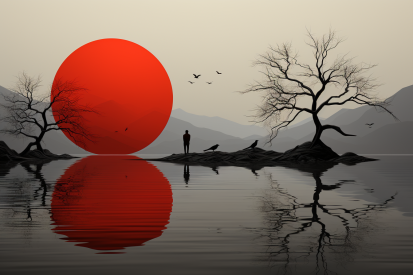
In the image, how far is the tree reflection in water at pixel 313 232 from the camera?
18.4 ft

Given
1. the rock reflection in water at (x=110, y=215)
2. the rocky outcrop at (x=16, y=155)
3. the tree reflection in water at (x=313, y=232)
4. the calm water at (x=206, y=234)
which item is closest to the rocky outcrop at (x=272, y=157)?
the rocky outcrop at (x=16, y=155)

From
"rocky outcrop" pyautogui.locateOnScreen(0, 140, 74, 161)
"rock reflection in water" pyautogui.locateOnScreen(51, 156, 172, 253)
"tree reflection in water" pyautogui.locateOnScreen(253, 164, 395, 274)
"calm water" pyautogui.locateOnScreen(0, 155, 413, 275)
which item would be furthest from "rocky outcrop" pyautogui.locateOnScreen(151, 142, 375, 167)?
"tree reflection in water" pyautogui.locateOnScreen(253, 164, 395, 274)

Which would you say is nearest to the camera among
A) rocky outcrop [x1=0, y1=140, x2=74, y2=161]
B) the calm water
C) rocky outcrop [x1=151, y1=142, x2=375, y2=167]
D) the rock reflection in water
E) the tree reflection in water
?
the calm water

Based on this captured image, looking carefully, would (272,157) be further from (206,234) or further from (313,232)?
(206,234)

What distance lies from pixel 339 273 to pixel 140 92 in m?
43.4

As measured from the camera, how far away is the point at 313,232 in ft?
23.6

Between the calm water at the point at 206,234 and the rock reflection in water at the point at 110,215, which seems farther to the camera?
the rock reflection in water at the point at 110,215

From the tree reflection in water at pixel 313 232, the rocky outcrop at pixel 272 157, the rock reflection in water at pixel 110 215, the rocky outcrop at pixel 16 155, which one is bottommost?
the tree reflection in water at pixel 313 232

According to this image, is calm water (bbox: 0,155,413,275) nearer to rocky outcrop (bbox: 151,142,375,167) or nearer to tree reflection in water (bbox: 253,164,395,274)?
tree reflection in water (bbox: 253,164,395,274)

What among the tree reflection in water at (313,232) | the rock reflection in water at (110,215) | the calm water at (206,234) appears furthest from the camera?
the rock reflection in water at (110,215)

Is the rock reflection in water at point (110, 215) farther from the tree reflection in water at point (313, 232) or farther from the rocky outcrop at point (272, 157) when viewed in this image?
the rocky outcrop at point (272, 157)

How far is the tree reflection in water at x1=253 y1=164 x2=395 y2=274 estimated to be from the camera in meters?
5.62

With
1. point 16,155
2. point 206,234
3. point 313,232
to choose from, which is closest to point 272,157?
point 16,155

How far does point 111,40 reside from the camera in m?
46.8
